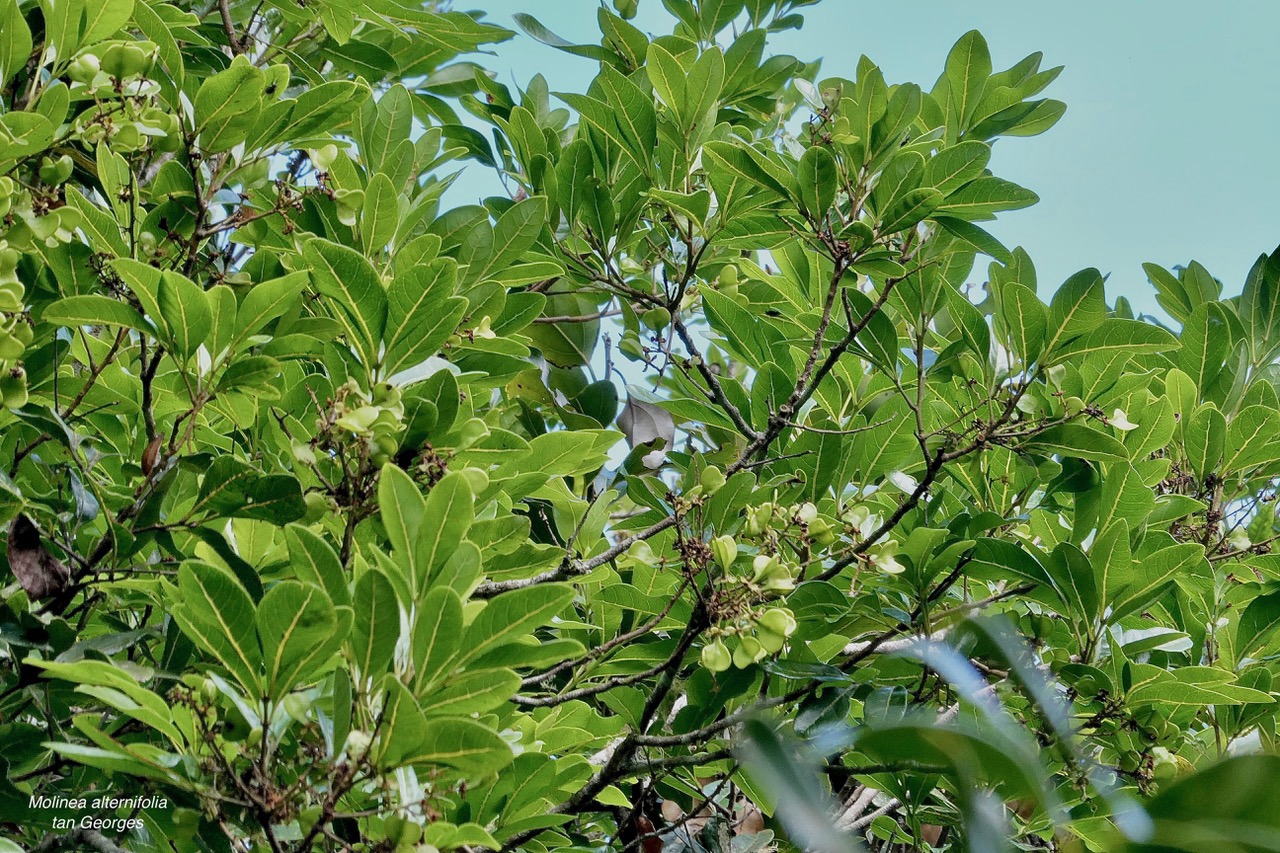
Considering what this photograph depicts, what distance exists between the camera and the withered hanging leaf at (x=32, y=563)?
4.15ft

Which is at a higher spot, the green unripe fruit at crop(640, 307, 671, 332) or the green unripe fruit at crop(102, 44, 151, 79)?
the green unripe fruit at crop(102, 44, 151, 79)

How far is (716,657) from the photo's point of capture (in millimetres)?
1374

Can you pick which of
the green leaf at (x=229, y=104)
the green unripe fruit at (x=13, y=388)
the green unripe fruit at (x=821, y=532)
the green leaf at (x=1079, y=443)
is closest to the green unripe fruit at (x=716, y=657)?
the green unripe fruit at (x=821, y=532)

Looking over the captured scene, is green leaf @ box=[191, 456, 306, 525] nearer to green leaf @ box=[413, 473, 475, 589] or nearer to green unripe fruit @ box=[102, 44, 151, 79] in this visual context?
green leaf @ box=[413, 473, 475, 589]

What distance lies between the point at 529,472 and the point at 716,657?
372 mm

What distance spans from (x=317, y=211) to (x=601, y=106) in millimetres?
595

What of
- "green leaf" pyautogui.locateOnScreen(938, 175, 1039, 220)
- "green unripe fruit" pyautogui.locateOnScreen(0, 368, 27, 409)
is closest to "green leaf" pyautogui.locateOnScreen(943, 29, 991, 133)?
"green leaf" pyautogui.locateOnScreen(938, 175, 1039, 220)

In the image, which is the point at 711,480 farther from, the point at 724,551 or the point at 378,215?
the point at 378,215

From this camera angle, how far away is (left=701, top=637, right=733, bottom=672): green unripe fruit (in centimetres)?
136

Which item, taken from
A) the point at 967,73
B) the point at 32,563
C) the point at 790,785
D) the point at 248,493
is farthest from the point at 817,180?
the point at 790,785

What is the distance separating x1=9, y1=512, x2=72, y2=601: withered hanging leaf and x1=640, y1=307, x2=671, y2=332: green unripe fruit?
128 cm

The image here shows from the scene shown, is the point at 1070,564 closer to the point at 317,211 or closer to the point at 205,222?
the point at 317,211

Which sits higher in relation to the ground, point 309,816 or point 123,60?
point 123,60

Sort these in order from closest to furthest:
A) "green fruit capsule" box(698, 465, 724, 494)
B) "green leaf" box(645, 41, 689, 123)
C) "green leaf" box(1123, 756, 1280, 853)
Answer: "green leaf" box(1123, 756, 1280, 853) → "green fruit capsule" box(698, 465, 724, 494) → "green leaf" box(645, 41, 689, 123)
